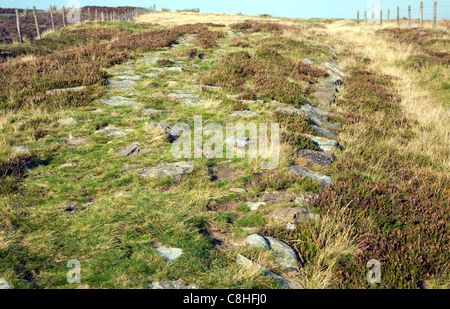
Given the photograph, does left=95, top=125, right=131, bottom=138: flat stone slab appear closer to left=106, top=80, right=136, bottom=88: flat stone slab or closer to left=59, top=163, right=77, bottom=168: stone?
left=59, top=163, right=77, bottom=168: stone

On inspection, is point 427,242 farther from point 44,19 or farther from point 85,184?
point 44,19

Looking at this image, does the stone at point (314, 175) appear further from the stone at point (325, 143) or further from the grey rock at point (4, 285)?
the grey rock at point (4, 285)

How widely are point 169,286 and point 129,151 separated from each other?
3723mm

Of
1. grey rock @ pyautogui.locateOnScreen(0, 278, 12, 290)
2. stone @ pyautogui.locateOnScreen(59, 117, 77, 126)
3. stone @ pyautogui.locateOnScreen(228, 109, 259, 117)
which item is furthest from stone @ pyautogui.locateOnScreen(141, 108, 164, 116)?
grey rock @ pyautogui.locateOnScreen(0, 278, 12, 290)

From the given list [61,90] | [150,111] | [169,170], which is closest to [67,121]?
[150,111]

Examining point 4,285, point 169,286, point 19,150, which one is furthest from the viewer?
point 19,150

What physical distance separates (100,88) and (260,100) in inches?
200

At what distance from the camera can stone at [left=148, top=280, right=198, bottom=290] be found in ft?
10.3

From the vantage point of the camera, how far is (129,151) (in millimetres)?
6344

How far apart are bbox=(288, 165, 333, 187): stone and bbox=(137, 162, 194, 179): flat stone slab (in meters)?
1.88

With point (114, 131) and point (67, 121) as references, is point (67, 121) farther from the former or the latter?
point (114, 131)

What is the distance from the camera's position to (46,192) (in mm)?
4961

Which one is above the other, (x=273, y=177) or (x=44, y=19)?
(x=44, y=19)
